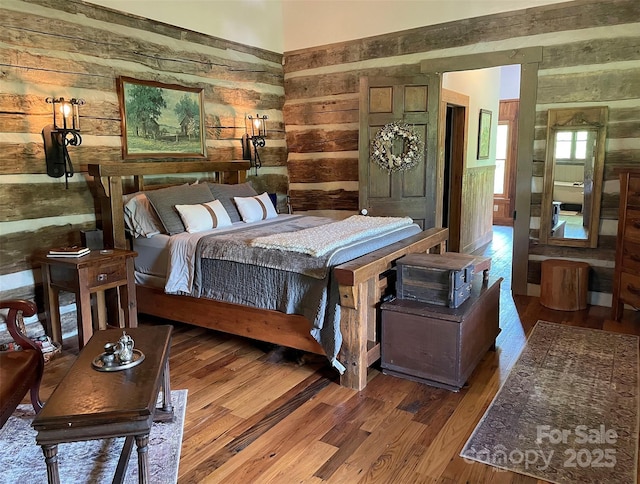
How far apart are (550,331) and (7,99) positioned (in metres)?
4.36

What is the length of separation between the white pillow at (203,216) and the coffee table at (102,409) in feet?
6.20

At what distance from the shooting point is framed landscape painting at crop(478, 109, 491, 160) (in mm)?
7105

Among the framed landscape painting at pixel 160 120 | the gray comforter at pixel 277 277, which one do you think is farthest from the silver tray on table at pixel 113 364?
the framed landscape painting at pixel 160 120

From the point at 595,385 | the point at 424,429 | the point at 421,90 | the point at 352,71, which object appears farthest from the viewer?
the point at 352,71

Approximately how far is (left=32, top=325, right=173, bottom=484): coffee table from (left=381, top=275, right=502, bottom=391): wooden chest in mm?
Result: 1486

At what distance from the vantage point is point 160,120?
461 centimetres

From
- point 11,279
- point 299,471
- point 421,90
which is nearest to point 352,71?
point 421,90

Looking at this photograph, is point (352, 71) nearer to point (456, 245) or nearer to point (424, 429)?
point (456, 245)

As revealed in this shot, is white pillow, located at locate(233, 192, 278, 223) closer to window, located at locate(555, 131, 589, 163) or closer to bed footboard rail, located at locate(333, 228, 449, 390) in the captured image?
→ bed footboard rail, located at locate(333, 228, 449, 390)

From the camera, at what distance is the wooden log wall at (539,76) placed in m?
4.24

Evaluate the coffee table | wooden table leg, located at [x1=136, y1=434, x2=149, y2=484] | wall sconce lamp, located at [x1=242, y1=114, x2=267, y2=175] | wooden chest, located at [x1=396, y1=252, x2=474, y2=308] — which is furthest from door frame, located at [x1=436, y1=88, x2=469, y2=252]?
wooden table leg, located at [x1=136, y1=434, x2=149, y2=484]

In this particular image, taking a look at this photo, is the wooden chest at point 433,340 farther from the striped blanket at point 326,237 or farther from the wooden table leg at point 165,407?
the wooden table leg at point 165,407

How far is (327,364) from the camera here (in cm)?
339

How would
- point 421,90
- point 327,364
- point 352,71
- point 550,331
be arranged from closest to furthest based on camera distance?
point 327,364 → point 550,331 → point 421,90 → point 352,71
